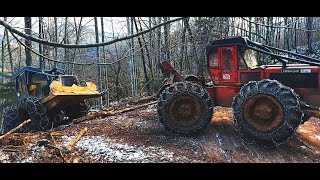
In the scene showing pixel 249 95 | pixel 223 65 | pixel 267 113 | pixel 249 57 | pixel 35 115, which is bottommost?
pixel 35 115

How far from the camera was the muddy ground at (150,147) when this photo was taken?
18.2 feet

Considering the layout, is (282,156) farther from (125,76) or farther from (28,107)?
(125,76)

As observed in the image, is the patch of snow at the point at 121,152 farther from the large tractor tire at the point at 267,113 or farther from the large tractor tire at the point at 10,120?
the large tractor tire at the point at 10,120

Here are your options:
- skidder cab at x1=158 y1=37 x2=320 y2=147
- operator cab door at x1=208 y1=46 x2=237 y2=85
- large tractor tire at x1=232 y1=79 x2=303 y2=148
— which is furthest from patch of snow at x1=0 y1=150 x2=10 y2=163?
operator cab door at x1=208 y1=46 x2=237 y2=85

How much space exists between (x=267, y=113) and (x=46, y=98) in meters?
6.28

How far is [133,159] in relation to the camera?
18.2ft

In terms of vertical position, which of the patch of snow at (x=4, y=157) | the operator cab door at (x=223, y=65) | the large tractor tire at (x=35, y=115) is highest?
the operator cab door at (x=223, y=65)

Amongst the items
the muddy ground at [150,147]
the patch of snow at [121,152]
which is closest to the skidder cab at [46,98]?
the muddy ground at [150,147]

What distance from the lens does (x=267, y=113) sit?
6016 mm

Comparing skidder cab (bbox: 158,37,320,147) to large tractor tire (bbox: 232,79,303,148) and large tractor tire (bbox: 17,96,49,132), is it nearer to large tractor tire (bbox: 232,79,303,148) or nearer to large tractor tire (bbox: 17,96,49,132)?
large tractor tire (bbox: 232,79,303,148)

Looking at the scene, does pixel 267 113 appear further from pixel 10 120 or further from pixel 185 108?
pixel 10 120

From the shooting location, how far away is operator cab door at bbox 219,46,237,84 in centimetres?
729

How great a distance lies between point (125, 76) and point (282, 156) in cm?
1750

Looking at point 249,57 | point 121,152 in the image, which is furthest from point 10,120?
point 249,57
